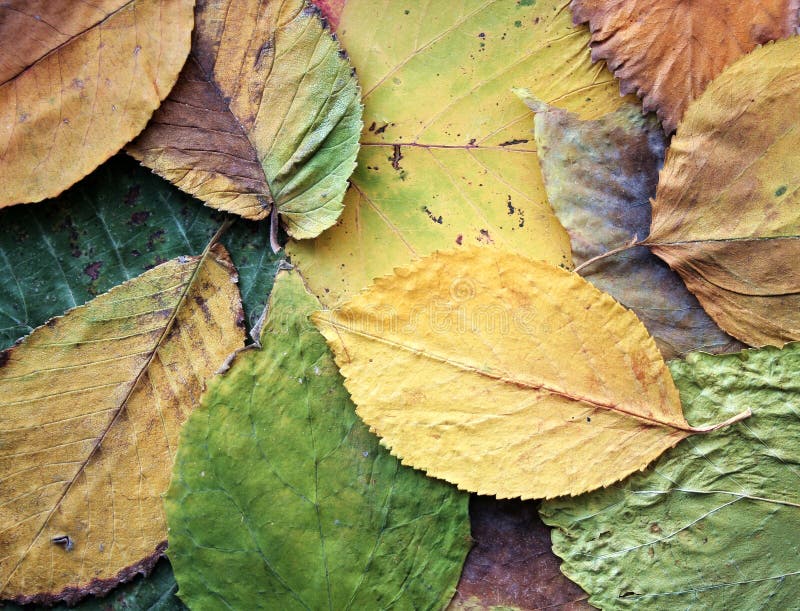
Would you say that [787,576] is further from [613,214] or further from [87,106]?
[87,106]

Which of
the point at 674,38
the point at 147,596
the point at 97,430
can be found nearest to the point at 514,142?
the point at 674,38

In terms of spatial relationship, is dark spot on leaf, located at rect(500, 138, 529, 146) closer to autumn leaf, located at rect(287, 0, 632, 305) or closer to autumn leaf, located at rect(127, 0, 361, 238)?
autumn leaf, located at rect(287, 0, 632, 305)

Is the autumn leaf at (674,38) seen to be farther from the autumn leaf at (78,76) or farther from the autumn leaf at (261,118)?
the autumn leaf at (78,76)

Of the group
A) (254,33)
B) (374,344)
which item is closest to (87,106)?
(254,33)

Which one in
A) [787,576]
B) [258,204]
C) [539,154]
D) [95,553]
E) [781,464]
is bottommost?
[787,576]

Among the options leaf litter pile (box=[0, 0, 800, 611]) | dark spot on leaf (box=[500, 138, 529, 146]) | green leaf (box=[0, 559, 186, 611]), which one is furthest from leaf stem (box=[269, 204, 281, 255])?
green leaf (box=[0, 559, 186, 611])

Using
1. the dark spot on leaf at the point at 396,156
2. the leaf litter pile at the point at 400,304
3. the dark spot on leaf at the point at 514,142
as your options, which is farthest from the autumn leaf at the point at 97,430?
the dark spot on leaf at the point at 514,142
